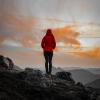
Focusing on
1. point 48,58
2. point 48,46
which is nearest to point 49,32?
point 48,46

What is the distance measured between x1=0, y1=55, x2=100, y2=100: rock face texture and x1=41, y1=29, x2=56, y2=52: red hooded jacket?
418 cm

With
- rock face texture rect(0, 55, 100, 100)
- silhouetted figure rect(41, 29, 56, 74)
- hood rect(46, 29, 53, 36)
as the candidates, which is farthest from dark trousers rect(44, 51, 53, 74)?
rock face texture rect(0, 55, 100, 100)

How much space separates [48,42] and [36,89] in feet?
26.7

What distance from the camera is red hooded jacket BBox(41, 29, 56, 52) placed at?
110ft

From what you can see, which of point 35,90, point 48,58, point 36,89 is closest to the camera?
point 35,90

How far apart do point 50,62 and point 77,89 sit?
19.4 ft

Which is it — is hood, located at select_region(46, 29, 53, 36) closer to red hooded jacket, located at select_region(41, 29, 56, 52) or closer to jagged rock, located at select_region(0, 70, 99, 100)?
red hooded jacket, located at select_region(41, 29, 56, 52)

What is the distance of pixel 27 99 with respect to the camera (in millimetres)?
24750

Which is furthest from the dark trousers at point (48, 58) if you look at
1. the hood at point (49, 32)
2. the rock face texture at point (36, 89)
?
the rock face texture at point (36, 89)

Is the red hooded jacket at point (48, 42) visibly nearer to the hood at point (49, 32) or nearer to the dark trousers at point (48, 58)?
the hood at point (49, 32)

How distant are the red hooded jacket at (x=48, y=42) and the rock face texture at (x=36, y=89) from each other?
4.18 m

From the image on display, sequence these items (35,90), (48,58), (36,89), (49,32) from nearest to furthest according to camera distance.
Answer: (35,90) → (36,89) → (49,32) → (48,58)

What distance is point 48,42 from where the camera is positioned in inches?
1324

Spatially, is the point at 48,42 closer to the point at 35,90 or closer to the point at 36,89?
the point at 36,89
